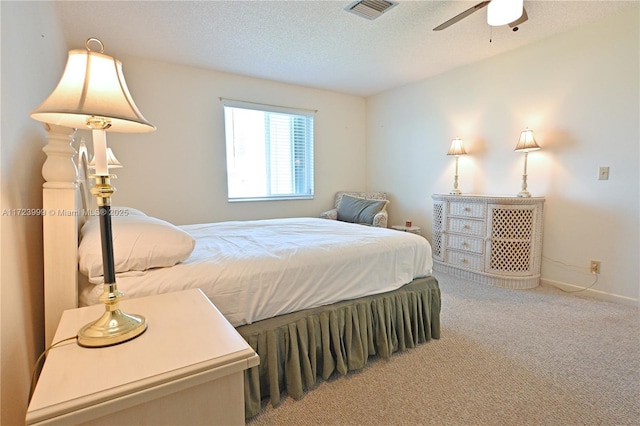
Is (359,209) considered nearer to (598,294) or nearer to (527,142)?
(527,142)

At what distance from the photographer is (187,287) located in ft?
4.06

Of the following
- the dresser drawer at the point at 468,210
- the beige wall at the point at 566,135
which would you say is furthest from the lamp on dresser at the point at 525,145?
the dresser drawer at the point at 468,210

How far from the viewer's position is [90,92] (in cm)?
70

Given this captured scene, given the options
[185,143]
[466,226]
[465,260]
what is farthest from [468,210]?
[185,143]

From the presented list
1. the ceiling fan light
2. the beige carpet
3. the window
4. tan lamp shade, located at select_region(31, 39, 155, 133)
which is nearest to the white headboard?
tan lamp shade, located at select_region(31, 39, 155, 133)

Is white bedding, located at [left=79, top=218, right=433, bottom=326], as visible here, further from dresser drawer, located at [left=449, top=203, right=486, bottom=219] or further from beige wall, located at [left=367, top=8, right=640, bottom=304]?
beige wall, located at [left=367, top=8, right=640, bottom=304]

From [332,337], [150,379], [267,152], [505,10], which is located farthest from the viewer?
[267,152]

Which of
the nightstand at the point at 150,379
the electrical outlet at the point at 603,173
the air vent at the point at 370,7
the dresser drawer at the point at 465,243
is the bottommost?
the dresser drawer at the point at 465,243

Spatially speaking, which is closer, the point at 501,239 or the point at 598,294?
the point at 598,294

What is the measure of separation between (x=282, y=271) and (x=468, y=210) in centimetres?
252

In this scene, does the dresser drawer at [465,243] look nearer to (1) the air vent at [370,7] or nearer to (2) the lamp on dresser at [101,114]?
(1) the air vent at [370,7]

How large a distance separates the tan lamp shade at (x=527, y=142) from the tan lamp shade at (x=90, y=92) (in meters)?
3.28

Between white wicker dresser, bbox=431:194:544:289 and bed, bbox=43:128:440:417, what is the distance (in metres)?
1.42

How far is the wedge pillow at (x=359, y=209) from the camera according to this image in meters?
3.85
